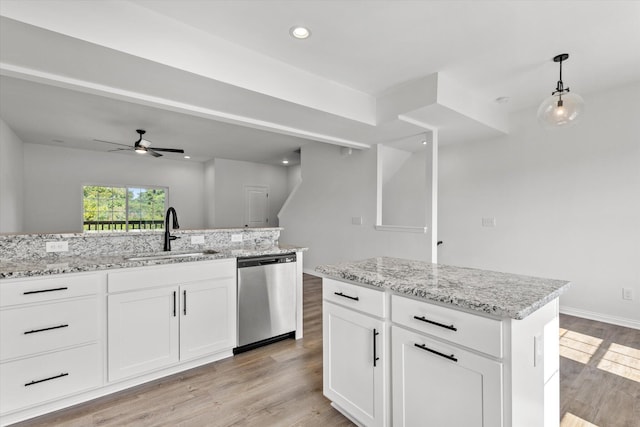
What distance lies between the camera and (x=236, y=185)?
793 centimetres

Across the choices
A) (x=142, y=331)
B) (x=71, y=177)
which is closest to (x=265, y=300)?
(x=142, y=331)

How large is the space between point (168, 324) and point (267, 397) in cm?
92

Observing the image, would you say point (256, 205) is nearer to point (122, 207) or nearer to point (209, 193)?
point (209, 193)

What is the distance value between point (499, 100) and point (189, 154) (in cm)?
622

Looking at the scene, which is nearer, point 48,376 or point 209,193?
point 48,376

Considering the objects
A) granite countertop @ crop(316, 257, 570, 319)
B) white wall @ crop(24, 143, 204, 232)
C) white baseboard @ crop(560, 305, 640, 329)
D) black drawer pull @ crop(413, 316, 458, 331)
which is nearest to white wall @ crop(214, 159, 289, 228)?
white wall @ crop(24, 143, 204, 232)

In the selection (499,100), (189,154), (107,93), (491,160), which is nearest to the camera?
(107,93)

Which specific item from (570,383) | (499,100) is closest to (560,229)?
(499,100)

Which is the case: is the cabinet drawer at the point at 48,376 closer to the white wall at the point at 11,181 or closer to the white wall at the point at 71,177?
the white wall at the point at 11,181

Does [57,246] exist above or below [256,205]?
below

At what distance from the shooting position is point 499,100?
3742 millimetres

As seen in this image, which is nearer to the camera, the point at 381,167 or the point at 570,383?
the point at 570,383

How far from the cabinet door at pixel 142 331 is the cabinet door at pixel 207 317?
0.07m

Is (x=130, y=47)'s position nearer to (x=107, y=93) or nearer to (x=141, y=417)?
(x=107, y=93)
